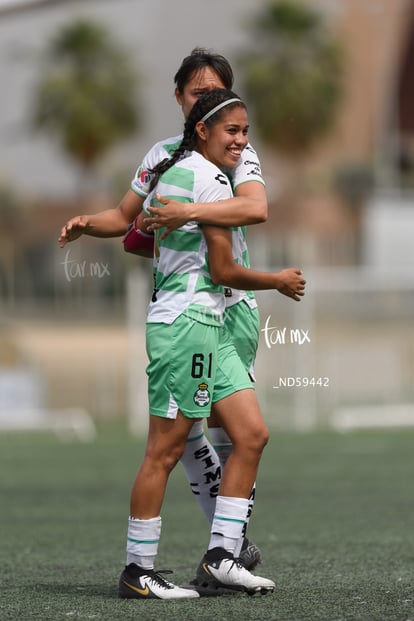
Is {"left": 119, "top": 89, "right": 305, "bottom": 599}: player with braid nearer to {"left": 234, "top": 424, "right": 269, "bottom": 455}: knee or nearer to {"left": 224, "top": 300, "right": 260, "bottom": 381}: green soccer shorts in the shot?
{"left": 234, "top": 424, "right": 269, "bottom": 455}: knee

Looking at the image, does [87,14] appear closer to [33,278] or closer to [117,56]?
[117,56]

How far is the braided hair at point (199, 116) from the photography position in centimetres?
586

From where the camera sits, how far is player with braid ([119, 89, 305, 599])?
5828 mm

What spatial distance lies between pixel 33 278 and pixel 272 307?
32.0 metres

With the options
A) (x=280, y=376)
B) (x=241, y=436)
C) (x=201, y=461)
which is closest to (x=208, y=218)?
(x=241, y=436)

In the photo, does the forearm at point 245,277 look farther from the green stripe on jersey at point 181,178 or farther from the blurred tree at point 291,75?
the blurred tree at point 291,75

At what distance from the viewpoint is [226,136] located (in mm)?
5859

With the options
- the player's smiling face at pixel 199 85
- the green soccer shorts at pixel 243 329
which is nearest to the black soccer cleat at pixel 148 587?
the green soccer shorts at pixel 243 329

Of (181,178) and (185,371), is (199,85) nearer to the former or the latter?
(181,178)

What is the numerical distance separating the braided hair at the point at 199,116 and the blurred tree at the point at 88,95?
54.3 meters

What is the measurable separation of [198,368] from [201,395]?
0.10m

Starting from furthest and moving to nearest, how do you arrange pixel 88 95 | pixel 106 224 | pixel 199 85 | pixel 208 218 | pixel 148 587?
1. pixel 88 95
2. pixel 106 224
3. pixel 199 85
4. pixel 148 587
5. pixel 208 218

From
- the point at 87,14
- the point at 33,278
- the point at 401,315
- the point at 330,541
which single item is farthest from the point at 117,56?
the point at 330,541

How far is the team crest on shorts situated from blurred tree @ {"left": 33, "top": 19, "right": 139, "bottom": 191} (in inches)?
2149
